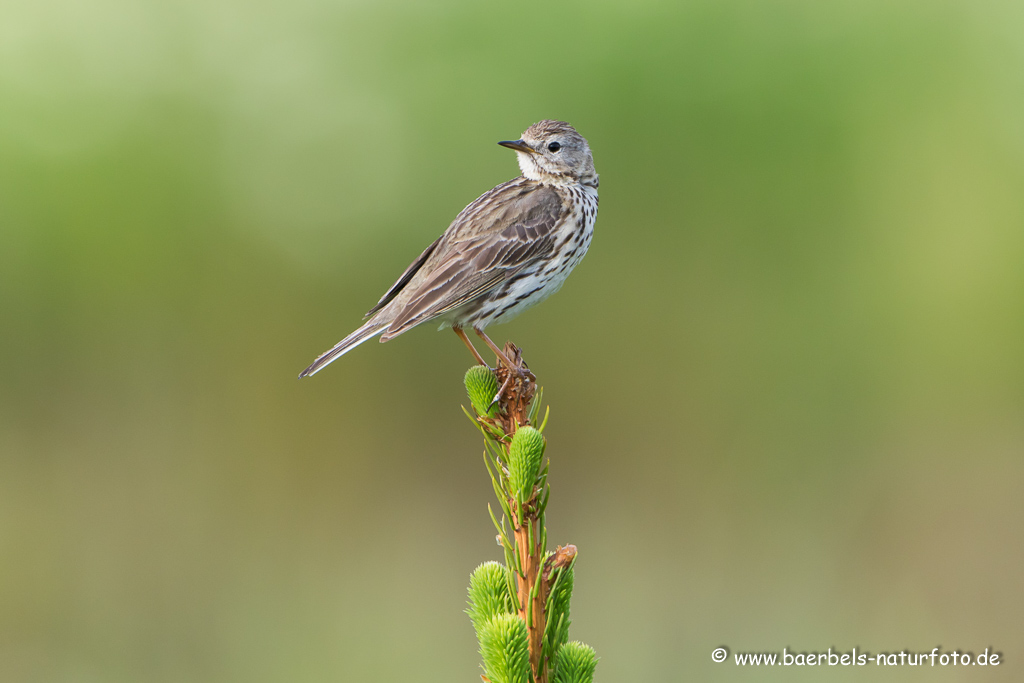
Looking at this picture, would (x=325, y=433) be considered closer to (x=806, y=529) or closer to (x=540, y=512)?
(x=806, y=529)

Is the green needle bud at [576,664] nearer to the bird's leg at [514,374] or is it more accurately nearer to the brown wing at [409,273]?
the bird's leg at [514,374]

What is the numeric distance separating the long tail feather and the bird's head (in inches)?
72.3

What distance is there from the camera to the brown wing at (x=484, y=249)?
17.6 feet

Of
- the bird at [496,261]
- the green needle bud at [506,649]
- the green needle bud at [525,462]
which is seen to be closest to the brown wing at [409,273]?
the bird at [496,261]

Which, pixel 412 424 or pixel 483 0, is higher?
pixel 483 0

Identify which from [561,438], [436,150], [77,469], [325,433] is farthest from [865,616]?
[77,469]

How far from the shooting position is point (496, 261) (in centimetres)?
559

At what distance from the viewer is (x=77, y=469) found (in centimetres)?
874

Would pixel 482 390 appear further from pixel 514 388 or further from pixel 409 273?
pixel 409 273

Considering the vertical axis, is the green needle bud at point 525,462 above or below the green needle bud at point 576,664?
above

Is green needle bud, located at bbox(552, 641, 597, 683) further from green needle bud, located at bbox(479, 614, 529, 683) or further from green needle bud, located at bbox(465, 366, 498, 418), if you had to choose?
green needle bud, located at bbox(465, 366, 498, 418)

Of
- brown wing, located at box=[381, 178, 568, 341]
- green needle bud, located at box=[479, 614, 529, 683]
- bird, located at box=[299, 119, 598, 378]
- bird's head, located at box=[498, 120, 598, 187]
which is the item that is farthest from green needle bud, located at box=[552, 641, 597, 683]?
bird's head, located at box=[498, 120, 598, 187]

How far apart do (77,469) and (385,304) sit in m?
4.62

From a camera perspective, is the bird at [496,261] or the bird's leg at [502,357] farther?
the bird at [496,261]
